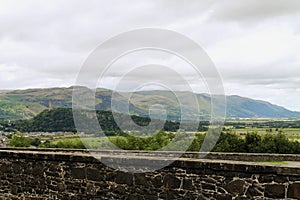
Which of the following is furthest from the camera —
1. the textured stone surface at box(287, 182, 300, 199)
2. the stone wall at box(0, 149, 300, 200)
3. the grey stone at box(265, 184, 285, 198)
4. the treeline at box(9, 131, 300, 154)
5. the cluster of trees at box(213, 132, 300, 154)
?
the treeline at box(9, 131, 300, 154)

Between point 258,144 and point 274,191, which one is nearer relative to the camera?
point 274,191

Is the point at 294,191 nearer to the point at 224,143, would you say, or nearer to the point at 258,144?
the point at 258,144

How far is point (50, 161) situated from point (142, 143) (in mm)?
20080

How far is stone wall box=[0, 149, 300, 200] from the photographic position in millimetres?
6441

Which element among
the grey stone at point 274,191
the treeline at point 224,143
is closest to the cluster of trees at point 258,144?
the treeline at point 224,143

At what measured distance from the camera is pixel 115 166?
8.16 m

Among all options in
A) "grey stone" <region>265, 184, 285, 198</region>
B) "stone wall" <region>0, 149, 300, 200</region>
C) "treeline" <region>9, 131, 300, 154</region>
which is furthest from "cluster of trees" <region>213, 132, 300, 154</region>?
"grey stone" <region>265, 184, 285, 198</region>

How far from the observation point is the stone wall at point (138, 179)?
21.1ft

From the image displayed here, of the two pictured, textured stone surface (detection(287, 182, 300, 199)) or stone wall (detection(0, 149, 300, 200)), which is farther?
stone wall (detection(0, 149, 300, 200))

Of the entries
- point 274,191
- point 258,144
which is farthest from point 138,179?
point 258,144

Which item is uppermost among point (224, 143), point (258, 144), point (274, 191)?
point (274, 191)

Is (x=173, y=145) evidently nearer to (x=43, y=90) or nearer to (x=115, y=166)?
(x=115, y=166)

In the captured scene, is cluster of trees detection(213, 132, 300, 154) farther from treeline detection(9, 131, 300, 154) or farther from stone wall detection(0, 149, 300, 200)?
stone wall detection(0, 149, 300, 200)

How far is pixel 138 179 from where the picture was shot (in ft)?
25.8
